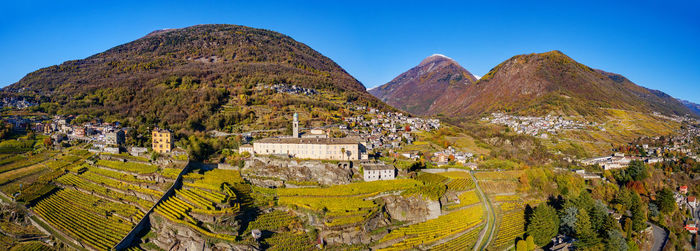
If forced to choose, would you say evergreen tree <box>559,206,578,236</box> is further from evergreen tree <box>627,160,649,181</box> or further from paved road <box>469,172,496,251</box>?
evergreen tree <box>627,160,649,181</box>

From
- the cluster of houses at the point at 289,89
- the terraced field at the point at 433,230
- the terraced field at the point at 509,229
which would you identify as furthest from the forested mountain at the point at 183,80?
the terraced field at the point at 509,229

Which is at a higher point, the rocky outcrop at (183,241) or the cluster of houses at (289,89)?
the cluster of houses at (289,89)

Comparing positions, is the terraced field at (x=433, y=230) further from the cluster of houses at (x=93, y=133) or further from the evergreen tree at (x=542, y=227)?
the cluster of houses at (x=93, y=133)

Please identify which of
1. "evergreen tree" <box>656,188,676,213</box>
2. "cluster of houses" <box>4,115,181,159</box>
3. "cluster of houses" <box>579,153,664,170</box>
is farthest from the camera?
"cluster of houses" <box>579,153,664,170</box>

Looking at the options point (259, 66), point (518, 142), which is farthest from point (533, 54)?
point (259, 66)

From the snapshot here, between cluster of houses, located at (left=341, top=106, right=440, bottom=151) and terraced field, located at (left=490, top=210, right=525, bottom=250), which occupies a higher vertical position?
cluster of houses, located at (left=341, top=106, right=440, bottom=151)

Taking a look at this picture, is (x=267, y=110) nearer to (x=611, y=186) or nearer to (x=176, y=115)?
(x=176, y=115)

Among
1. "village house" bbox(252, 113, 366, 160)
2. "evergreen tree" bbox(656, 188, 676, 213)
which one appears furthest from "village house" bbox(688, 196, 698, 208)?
"village house" bbox(252, 113, 366, 160)
